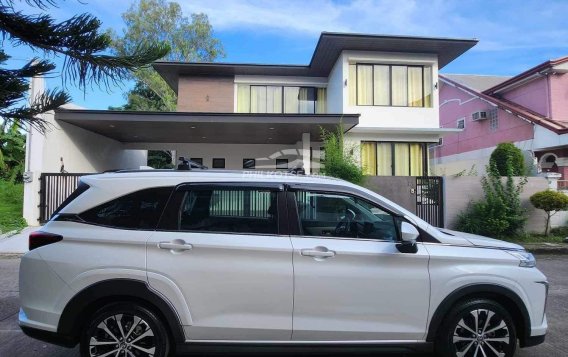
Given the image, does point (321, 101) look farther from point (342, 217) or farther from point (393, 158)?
point (342, 217)

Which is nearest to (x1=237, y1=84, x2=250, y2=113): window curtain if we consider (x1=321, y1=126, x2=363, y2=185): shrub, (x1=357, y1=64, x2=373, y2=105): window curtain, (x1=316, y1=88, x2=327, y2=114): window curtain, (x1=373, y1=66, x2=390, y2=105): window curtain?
(x1=316, y1=88, x2=327, y2=114): window curtain

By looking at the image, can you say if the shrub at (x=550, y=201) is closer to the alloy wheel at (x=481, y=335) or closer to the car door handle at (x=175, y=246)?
the alloy wheel at (x=481, y=335)

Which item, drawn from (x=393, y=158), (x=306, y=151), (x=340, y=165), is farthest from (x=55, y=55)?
(x=393, y=158)

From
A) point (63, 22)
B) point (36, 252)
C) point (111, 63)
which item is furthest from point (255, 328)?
point (63, 22)

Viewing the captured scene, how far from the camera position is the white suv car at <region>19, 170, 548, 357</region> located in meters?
3.64

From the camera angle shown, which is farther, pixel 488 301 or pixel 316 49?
pixel 316 49

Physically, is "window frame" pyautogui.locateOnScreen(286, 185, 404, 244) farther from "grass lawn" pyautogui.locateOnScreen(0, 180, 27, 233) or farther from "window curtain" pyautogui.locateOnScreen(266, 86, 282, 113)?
"window curtain" pyautogui.locateOnScreen(266, 86, 282, 113)

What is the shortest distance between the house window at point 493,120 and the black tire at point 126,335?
972 inches

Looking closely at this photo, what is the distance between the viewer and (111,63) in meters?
2.72

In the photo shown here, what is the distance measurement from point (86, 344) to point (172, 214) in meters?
1.24

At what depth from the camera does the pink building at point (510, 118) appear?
2131cm

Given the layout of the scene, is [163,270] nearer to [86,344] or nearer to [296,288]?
[86,344]

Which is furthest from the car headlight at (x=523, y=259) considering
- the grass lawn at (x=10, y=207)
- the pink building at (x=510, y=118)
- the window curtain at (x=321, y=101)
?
the window curtain at (x=321, y=101)

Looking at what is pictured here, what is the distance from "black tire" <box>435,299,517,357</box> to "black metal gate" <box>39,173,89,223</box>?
43.9ft
